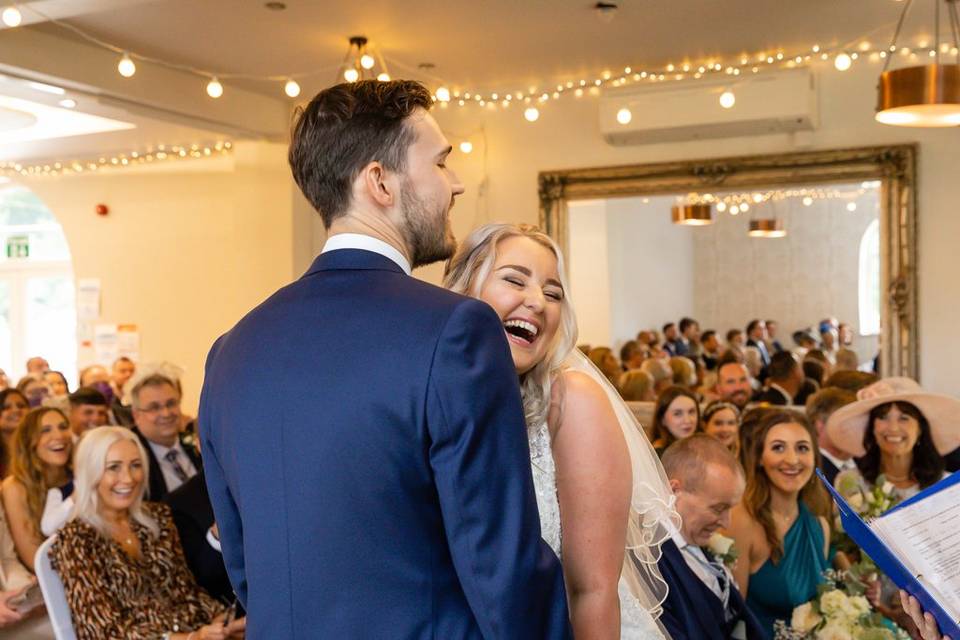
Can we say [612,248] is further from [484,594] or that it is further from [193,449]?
[484,594]

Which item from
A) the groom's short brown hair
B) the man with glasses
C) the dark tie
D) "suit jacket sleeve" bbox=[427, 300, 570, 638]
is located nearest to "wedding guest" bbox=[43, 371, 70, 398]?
the man with glasses

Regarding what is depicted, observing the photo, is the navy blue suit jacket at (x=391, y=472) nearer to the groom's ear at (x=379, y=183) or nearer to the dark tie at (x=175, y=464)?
the groom's ear at (x=379, y=183)

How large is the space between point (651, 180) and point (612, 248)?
3.46 m

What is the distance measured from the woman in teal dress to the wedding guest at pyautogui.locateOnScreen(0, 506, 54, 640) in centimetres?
242

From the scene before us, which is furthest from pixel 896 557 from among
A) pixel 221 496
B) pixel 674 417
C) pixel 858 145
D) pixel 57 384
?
pixel 57 384

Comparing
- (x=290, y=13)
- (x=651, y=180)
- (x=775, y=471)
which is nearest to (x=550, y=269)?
(x=775, y=471)

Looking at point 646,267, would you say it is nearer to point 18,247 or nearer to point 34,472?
point 18,247

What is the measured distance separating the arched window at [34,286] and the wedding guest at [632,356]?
617 centimetres

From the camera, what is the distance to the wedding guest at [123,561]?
334cm

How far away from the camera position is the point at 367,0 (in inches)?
214

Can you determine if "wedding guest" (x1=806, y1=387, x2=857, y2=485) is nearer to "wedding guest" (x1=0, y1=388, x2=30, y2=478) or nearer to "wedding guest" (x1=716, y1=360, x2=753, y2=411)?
"wedding guest" (x1=716, y1=360, x2=753, y2=411)

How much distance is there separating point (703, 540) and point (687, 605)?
46cm

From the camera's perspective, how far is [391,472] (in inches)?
52.9

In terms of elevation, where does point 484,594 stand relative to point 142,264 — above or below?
below
